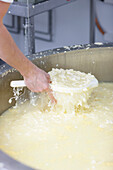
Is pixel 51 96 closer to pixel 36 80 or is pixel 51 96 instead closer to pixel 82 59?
pixel 36 80

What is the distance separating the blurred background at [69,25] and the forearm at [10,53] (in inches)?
75.4

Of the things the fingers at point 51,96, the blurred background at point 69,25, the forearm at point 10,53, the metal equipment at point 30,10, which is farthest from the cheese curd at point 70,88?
the blurred background at point 69,25

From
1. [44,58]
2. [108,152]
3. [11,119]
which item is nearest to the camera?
[108,152]

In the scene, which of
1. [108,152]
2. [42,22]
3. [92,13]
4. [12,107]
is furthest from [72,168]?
[42,22]

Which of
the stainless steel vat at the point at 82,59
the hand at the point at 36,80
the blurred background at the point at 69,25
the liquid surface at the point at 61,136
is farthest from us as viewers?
the blurred background at the point at 69,25

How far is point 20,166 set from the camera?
908 millimetres

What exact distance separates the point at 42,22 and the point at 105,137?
95.8 inches

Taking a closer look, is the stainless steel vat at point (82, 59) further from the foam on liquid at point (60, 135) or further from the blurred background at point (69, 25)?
the blurred background at point (69, 25)

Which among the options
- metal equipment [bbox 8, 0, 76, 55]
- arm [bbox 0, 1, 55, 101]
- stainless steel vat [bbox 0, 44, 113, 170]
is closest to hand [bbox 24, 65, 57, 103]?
arm [bbox 0, 1, 55, 101]

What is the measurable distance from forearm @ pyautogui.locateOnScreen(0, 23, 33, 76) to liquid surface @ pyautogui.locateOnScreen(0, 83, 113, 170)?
0.28 meters

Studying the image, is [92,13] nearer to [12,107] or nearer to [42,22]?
[42,22]

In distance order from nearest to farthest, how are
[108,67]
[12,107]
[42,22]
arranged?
[12,107] < [108,67] < [42,22]

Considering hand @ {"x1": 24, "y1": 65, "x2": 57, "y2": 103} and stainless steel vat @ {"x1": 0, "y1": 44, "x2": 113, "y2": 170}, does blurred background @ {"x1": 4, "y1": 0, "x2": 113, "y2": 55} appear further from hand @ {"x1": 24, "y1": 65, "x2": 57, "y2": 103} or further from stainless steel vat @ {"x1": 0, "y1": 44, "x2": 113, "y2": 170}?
hand @ {"x1": 24, "y1": 65, "x2": 57, "y2": 103}

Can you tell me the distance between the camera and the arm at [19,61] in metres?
1.20
